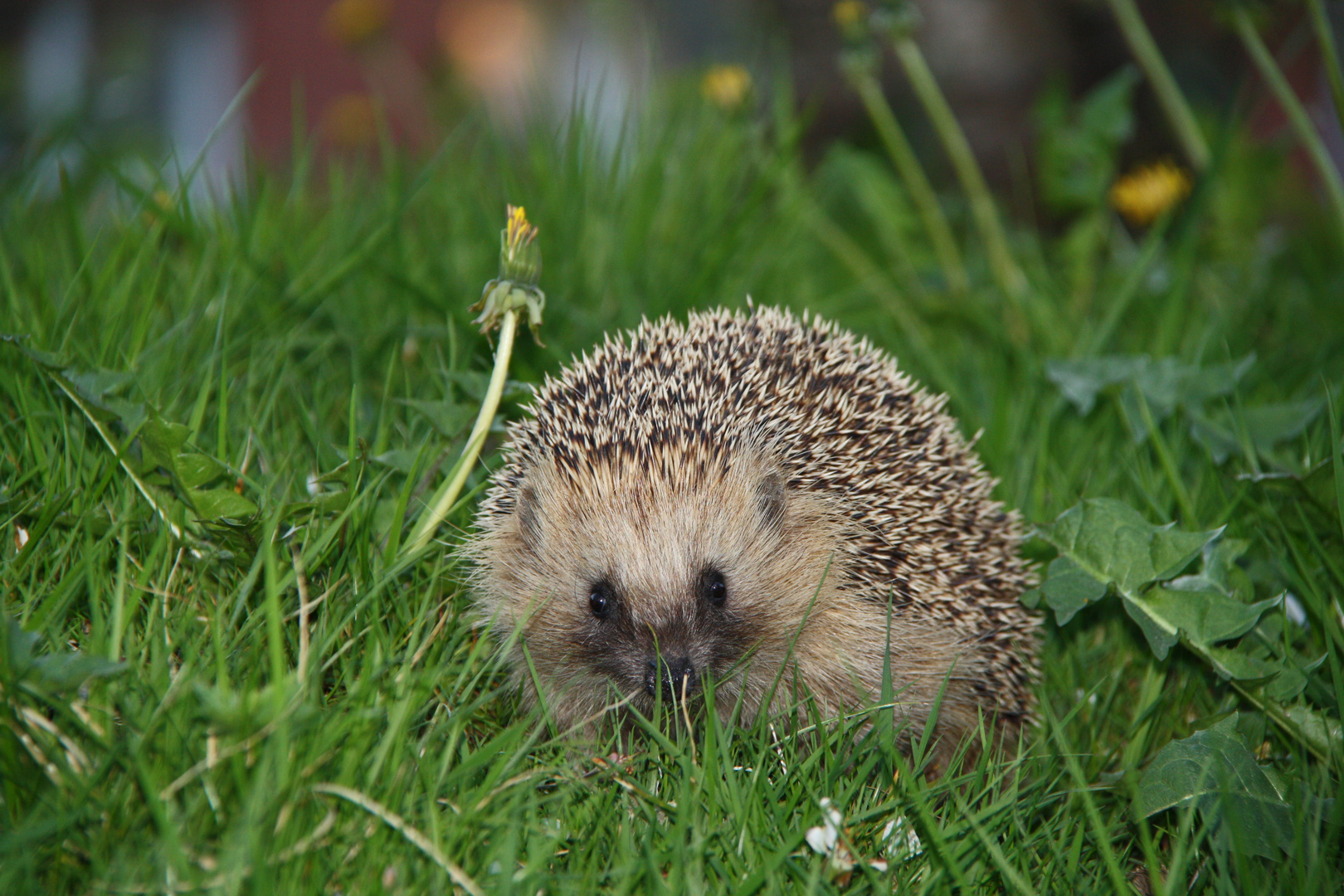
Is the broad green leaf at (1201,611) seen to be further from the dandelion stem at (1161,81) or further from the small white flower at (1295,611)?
the dandelion stem at (1161,81)

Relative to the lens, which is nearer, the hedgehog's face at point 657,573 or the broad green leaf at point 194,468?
the broad green leaf at point 194,468

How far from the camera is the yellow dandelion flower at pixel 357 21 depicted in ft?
20.0

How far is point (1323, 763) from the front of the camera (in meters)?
2.51

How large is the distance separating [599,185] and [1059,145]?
2.26 meters

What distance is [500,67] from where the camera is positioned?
12.2 meters

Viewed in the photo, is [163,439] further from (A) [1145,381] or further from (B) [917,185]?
(B) [917,185]

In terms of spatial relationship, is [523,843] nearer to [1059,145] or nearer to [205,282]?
[205,282]

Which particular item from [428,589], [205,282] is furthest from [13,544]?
[205,282]

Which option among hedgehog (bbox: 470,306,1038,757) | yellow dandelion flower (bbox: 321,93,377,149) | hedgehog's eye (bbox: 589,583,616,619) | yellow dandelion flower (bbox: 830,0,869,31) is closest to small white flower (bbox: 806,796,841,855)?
hedgehog (bbox: 470,306,1038,757)

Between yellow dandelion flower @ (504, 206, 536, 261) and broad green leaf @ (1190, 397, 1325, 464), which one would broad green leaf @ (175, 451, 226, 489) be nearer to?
yellow dandelion flower @ (504, 206, 536, 261)

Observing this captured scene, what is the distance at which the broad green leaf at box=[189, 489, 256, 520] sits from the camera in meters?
2.46

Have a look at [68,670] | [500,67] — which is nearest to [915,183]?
[68,670]

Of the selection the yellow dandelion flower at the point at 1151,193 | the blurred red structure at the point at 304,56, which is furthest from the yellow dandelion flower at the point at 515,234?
the blurred red structure at the point at 304,56

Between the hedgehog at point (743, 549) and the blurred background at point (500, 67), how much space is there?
64.9 inches
